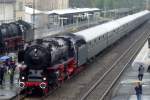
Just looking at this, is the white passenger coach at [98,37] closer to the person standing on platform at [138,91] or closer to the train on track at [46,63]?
the train on track at [46,63]

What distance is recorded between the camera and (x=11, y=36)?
41812 millimetres

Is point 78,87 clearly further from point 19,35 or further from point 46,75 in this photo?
point 19,35

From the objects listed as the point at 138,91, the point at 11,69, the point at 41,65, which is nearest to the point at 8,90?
the point at 11,69

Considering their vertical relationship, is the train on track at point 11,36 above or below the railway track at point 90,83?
above

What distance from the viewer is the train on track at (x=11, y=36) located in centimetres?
Result: 3925

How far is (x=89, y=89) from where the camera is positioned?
89.1ft

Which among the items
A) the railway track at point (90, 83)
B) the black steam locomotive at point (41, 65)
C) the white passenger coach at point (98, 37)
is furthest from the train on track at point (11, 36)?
the black steam locomotive at point (41, 65)

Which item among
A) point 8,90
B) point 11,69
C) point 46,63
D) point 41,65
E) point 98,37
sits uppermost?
point 46,63

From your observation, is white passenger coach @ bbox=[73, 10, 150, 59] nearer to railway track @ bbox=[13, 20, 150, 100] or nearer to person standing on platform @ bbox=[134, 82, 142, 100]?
railway track @ bbox=[13, 20, 150, 100]

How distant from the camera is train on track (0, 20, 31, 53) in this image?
129 ft

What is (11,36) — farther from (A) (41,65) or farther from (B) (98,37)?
(A) (41,65)

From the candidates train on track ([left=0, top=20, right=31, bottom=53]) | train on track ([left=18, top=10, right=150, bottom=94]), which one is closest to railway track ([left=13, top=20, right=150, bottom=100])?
train on track ([left=18, top=10, right=150, bottom=94])

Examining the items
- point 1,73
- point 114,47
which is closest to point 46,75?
point 1,73

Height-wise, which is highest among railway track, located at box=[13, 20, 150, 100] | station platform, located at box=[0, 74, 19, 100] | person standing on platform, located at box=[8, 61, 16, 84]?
person standing on platform, located at box=[8, 61, 16, 84]
